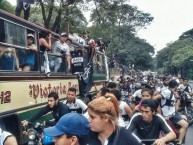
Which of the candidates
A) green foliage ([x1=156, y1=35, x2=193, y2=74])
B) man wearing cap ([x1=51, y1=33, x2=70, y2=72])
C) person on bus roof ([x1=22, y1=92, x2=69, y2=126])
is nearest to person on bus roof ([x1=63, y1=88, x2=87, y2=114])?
person on bus roof ([x1=22, y1=92, x2=69, y2=126])

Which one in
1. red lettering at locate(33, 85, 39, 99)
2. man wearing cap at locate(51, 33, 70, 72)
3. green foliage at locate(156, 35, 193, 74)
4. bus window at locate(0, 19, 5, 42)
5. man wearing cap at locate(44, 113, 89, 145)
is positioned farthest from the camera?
green foliage at locate(156, 35, 193, 74)

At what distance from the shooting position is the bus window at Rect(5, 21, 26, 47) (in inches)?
275

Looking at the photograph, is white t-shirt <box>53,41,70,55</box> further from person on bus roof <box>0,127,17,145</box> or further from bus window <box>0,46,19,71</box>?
person on bus roof <box>0,127,17,145</box>

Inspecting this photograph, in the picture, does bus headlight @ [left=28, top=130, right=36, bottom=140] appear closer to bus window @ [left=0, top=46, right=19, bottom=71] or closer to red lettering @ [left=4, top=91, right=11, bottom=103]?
red lettering @ [left=4, top=91, right=11, bottom=103]

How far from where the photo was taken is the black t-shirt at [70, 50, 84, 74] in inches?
452

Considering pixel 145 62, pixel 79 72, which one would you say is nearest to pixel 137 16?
pixel 145 62

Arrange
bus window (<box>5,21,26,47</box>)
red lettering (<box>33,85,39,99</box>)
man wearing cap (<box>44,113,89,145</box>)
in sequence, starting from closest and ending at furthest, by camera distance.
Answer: man wearing cap (<box>44,113,89,145</box>), bus window (<box>5,21,26,47</box>), red lettering (<box>33,85,39,99</box>)

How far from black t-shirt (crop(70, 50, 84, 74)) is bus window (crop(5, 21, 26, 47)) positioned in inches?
149

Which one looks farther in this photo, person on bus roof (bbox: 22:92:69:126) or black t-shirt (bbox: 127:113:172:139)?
person on bus roof (bbox: 22:92:69:126)

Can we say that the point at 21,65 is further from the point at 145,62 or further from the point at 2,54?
the point at 145,62

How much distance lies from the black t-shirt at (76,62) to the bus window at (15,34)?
378 cm

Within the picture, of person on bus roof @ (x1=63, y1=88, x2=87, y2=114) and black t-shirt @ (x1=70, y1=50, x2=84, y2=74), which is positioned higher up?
black t-shirt @ (x1=70, y1=50, x2=84, y2=74)

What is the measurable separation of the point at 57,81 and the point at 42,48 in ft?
4.40

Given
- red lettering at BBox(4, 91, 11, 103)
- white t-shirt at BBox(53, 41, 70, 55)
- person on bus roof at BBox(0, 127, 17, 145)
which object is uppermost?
white t-shirt at BBox(53, 41, 70, 55)
